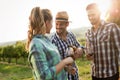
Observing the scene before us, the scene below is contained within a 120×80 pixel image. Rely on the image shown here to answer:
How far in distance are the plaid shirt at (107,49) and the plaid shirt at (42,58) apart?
142cm

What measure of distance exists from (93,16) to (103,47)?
19.8 inches

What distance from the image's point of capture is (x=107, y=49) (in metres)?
4.92

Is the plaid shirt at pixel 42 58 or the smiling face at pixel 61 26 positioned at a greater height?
the smiling face at pixel 61 26

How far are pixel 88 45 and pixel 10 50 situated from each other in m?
51.1

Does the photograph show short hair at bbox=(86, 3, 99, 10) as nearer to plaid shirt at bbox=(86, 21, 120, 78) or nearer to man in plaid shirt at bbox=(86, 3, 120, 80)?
man in plaid shirt at bbox=(86, 3, 120, 80)

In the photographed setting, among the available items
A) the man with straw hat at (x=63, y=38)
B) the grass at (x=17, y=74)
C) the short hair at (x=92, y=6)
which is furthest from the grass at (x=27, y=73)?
the short hair at (x=92, y=6)

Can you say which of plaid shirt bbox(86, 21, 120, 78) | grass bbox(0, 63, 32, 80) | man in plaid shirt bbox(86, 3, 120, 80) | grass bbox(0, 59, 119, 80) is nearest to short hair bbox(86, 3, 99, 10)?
man in plaid shirt bbox(86, 3, 120, 80)

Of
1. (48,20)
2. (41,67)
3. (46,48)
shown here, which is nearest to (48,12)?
(48,20)

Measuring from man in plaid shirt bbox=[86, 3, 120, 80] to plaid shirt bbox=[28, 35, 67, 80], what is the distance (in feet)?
4.67

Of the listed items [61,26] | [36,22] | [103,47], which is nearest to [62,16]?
[61,26]

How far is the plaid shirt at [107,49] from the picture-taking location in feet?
16.1

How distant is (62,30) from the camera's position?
5102 millimetres

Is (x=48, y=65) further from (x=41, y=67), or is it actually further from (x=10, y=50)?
(x=10, y=50)

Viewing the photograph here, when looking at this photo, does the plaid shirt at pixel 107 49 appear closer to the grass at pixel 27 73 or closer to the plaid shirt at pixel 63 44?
the plaid shirt at pixel 63 44
